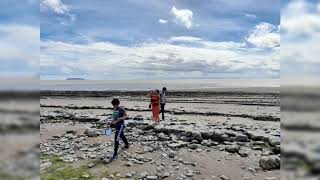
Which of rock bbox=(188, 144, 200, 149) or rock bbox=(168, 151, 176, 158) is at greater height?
rock bbox=(188, 144, 200, 149)

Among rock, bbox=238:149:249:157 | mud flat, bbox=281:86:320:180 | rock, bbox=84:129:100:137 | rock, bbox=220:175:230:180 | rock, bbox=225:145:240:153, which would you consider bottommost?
rock, bbox=220:175:230:180

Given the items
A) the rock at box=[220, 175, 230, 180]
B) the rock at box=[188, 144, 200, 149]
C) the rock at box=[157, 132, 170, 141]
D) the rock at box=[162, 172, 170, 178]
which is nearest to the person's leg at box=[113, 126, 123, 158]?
the rock at box=[162, 172, 170, 178]

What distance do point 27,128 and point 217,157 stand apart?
943cm

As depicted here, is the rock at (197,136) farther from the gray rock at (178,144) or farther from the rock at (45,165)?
the rock at (45,165)

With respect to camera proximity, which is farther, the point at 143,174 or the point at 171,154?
the point at 171,154

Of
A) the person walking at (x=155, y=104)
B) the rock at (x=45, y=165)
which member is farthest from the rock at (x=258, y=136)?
the rock at (x=45, y=165)

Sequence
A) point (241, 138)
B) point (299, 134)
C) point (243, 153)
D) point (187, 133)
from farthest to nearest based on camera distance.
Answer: point (187, 133) < point (241, 138) < point (243, 153) < point (299, 134)

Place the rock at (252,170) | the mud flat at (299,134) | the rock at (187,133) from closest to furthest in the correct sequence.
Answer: the mud flat at (299,134), the rock at (252,170), the rock at (187,133)

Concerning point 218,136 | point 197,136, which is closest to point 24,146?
point 197,136

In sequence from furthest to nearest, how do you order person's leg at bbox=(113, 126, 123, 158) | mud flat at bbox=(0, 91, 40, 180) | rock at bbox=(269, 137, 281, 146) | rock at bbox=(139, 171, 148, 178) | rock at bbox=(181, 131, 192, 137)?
rock at bbox=(181, 131, 192, 137) → rock at bbox=(269, 137, 281, 146) → person's leg at bbox=(113, 126, 123, 158) → rock at bbox=(139, 171, 148, 178) → mud flat at bbox=(0, 91, 40, 180)

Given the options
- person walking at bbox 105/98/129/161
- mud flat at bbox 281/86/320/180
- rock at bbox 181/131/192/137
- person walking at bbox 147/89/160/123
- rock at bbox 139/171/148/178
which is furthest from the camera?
person walking at bbox 147/89/160/123

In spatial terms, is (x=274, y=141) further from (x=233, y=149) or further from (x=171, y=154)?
(x=171, y=154)

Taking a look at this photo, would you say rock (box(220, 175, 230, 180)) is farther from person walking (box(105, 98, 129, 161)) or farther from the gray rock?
person walking (box(105, 98, 129, 161))

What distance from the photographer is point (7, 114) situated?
4.84 m
